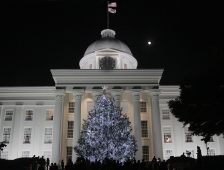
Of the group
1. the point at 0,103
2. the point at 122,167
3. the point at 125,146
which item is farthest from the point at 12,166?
the point at 0,103

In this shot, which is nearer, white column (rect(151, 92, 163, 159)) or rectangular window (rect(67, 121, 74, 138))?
white column (rect(151, 92, 163, 159))

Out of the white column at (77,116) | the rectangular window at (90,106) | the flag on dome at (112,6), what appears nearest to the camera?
the white column at (77,116)

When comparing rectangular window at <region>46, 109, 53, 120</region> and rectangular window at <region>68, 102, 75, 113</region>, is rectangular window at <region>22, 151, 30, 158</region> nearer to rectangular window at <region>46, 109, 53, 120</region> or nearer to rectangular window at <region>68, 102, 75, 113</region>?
rectangular window at <region>46, 109, 53, 120</region>

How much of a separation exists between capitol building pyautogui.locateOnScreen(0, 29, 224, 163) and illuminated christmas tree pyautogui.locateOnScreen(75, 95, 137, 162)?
12.2 m

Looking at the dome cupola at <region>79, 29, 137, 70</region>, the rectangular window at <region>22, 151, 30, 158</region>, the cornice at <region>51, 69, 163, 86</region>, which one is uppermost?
the dome cupola at <region>79, 29, 137, 70</region>

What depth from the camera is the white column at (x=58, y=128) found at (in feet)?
138

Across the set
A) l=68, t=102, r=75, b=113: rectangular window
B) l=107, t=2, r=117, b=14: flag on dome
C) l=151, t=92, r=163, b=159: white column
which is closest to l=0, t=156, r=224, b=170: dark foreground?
l=151, t=92, r=163, b=159: white column

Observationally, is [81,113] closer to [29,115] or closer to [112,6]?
[29,115]

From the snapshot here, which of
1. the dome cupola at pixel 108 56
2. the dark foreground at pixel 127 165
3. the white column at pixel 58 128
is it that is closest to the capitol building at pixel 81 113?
the white column at pixel 58 128

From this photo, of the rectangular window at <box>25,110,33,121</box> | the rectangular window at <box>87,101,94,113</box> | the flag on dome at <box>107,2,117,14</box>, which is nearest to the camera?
the rectangular window at <box>87,101,94,113</box>

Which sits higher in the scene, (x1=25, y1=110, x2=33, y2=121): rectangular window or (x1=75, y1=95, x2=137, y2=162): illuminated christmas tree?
(x1=25, y1=110, x2=33, y2=121): rectangular window

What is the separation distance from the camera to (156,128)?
142 ft

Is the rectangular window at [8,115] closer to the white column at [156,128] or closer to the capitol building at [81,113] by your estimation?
the capitol building at [81,113]

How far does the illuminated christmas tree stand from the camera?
2923cm
